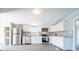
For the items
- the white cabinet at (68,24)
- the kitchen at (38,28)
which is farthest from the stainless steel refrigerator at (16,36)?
the white cabinet at (68,24)

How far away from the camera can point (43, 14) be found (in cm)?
220

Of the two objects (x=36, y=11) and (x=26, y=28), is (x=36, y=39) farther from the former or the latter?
(x=36, y=11)

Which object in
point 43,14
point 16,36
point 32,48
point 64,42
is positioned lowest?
point 32,48

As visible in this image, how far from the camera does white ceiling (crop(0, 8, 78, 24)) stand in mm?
2129

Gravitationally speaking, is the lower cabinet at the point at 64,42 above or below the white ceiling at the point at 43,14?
below

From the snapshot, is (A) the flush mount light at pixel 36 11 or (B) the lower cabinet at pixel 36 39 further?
(B) the lower cabinet at pixel 36 39

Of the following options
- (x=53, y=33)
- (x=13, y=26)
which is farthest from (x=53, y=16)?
(x=13, y=26)

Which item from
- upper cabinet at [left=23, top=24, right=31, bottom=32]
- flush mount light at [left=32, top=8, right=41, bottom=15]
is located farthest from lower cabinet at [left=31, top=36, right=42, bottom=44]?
flush mount light at [left=32, top=8, right=41, bottom=15]

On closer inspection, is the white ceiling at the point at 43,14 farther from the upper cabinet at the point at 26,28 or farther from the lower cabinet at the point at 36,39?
the lower cabinet at the point at 36,39

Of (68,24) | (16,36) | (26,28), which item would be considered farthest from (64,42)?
(16,36)

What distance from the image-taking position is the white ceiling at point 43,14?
2129 mm

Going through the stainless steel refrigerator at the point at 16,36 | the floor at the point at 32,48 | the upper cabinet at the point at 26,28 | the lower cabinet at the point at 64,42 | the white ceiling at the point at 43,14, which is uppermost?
the white ceiling at the point at 43,14

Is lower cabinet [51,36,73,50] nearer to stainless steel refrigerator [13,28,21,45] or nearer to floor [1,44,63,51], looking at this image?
floor [1,44,63,51]
